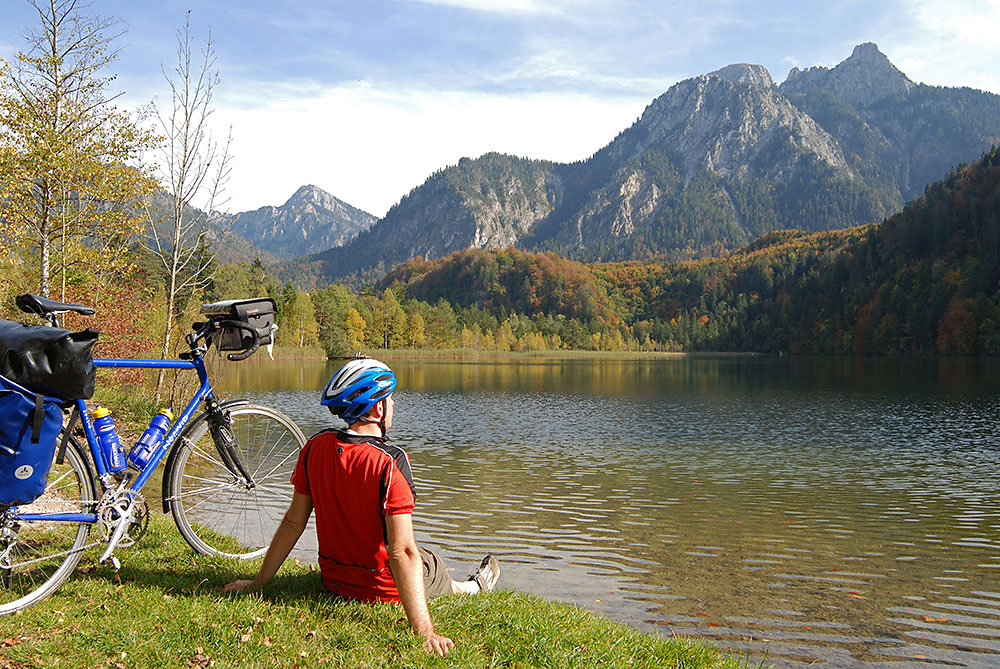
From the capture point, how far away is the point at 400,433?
80.4ft

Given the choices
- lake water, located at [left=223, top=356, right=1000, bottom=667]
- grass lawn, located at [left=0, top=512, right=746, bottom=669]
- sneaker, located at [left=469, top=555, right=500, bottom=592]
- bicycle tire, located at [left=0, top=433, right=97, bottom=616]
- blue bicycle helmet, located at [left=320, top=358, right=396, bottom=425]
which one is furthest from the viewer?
lake water, located at [left=223, top=356, right=1000, bottom=667]

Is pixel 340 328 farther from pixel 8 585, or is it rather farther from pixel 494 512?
pixel 8 585

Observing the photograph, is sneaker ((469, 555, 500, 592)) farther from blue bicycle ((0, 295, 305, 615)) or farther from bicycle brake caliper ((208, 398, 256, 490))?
bicycle brake caliper ((208, 398, 256, 490))

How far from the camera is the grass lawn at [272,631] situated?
3.71m

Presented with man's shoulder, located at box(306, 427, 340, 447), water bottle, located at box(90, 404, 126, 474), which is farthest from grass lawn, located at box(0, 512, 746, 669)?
man's shoulder, located at box(306, 427, 340, 447)

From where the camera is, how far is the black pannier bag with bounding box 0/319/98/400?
12.6 ft

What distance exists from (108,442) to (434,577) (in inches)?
95.1

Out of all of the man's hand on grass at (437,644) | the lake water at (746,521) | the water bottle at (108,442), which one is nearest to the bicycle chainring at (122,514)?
the water bottle at (108,442)

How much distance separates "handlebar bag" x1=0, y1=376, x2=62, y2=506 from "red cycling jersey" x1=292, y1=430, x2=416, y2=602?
1.39m

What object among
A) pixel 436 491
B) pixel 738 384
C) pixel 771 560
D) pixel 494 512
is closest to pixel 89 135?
pixel 436 491

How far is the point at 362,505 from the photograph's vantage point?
4.05 metres

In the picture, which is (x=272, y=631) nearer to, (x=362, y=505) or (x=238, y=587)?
(x=238, y=587)

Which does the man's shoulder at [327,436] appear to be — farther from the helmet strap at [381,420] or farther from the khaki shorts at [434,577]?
the khaki shorts at [434,577]

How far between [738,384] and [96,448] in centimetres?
5271
